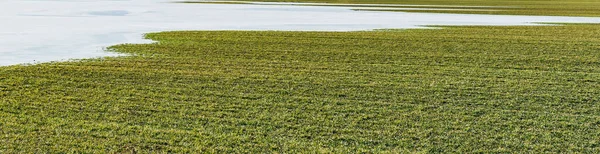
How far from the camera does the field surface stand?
6234 mm

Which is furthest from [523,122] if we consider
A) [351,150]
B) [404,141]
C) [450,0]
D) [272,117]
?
[450,0]

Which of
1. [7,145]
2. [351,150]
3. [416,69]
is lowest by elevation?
[7,145]

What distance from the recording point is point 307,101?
8.13 m

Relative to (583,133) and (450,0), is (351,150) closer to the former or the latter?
(583,133)

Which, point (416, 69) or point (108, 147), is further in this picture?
point (416, 69)

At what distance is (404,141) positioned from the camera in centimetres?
628

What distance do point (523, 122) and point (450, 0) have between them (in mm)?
39513

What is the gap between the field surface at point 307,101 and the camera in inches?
245

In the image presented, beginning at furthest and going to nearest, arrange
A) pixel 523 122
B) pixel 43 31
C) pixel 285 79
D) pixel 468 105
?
pixel 43 31 → pixel 285 79 → pixel 468 105 → pixel 523 122

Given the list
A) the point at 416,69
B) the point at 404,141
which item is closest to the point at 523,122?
the point at 404,141

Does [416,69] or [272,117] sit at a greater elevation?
[416,69]

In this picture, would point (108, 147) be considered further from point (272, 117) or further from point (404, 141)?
point (404, 141)

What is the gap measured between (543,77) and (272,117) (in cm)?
512

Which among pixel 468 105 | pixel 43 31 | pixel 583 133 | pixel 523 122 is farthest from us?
pixel 43 31
